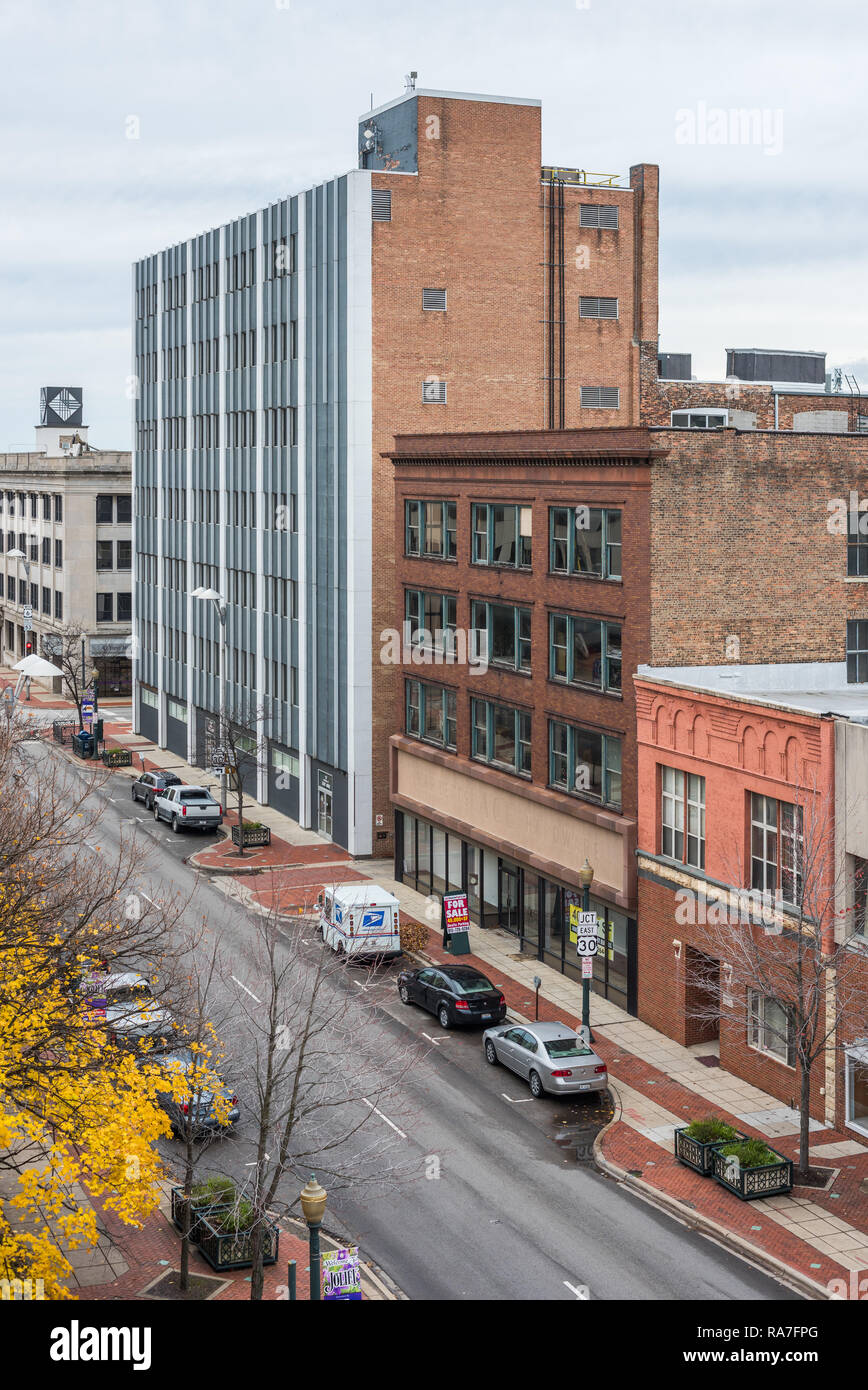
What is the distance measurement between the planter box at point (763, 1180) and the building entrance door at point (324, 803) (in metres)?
31.4

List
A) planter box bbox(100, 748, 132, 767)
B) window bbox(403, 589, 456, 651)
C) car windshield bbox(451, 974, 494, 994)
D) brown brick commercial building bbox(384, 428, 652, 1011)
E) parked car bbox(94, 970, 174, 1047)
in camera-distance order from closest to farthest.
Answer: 1. parked car bbox(94, 970, 174, 1047)
2. car windshield bbox(451, 974, 494, 994)
3. brown brick commercial building bbox(384, 428, 652, 1011)
4. window bbox(403, 589, 456, 651)
5. planter box bbox(100, 748, 132, 767)

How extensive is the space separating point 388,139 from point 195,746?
1238 inches

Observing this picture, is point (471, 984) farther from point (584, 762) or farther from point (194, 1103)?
point (194, 1103)

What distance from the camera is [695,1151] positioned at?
90.3ft

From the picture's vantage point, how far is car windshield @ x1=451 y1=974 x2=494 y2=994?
35875mm

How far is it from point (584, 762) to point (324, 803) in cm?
1969

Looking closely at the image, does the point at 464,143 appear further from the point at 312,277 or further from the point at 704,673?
the point at 704,673

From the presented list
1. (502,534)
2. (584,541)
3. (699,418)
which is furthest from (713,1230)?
(699,418)

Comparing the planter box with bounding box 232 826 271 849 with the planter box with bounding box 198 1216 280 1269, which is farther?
the planter box with bounding box 232 826 271 849

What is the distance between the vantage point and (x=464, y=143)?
54188mm

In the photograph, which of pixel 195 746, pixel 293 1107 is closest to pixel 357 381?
pixel 195 746

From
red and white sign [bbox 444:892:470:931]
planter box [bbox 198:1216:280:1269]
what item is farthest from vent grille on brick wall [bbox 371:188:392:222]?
planter box [bbox 198:1216:280:1269]

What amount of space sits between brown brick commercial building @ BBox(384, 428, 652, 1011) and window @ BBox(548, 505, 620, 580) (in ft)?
0.16

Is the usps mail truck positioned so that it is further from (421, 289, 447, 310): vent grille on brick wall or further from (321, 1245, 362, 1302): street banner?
(421, 289, 447, 310): vent grille on brick wall
